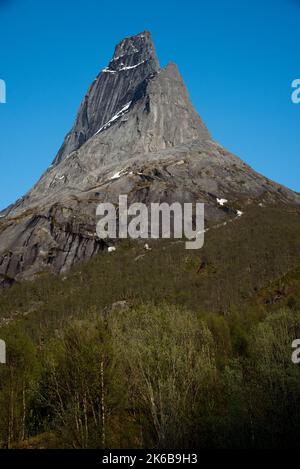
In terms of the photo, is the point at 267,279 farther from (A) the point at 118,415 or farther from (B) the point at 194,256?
(A) the point at 118,415

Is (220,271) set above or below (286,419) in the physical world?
above

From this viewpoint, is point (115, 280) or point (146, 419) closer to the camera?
point (146, 419)

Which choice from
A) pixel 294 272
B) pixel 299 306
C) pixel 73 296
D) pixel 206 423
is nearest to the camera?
pixel 206 423

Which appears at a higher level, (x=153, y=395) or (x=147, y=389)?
A: (x=147, y=389)

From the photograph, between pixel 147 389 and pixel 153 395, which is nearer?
pixel 147 389

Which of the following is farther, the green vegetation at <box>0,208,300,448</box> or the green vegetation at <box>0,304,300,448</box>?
the green vegetation at <box>0,208,300,448</box>

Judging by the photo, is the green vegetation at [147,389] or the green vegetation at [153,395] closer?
the green vegetation at [153,395]

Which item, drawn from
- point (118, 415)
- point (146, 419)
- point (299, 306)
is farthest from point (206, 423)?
point (299, 306)
